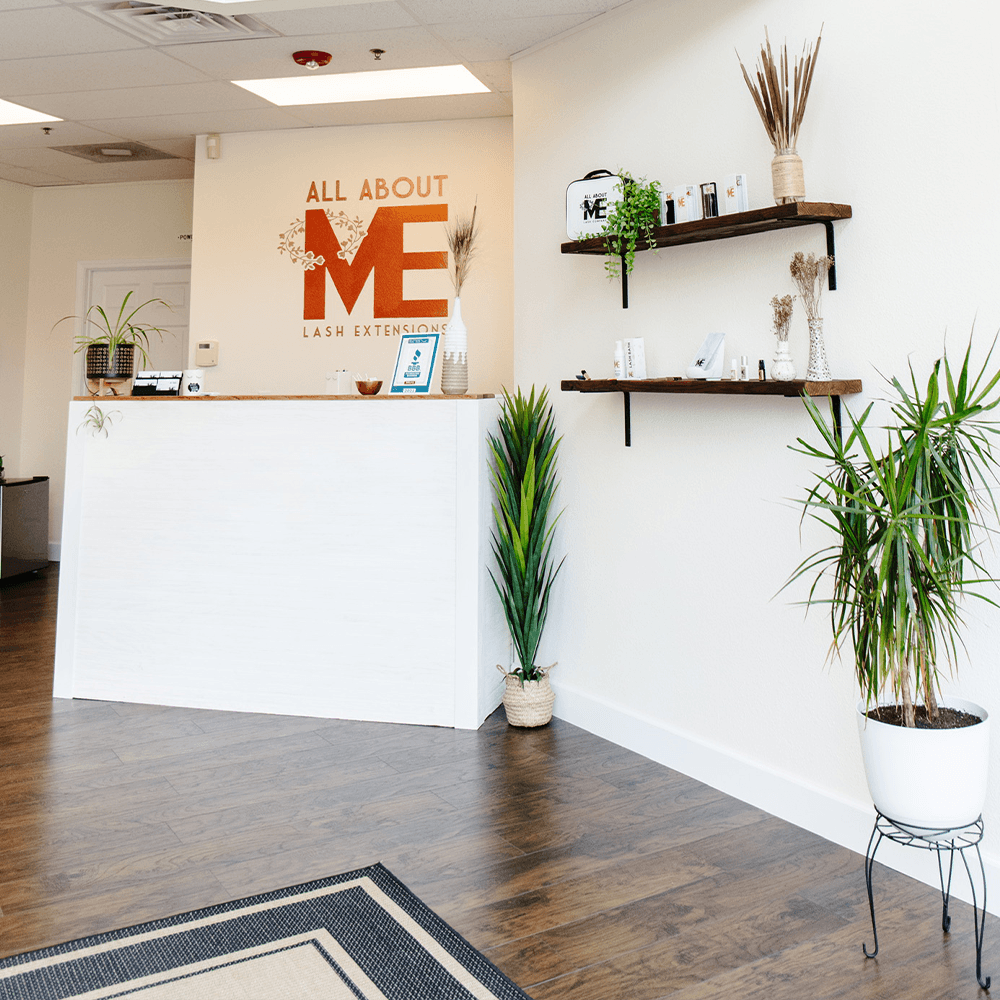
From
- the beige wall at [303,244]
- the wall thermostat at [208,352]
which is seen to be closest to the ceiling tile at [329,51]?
the beige wall at [303,244]

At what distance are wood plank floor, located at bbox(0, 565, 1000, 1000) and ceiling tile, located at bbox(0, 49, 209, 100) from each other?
275cm

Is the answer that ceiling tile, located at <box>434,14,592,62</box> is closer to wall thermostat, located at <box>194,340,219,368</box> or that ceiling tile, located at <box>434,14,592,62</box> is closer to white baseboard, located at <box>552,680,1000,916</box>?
wall thermostat, located at <box>194,340,219,368</box>

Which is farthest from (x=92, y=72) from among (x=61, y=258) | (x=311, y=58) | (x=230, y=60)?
(x=61, y=258)

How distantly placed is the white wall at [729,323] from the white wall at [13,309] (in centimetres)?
Answer: 443

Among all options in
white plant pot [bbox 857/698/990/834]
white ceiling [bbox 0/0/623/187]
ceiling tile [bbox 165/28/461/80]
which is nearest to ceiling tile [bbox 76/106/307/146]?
white ceiling [bbox 0/0/623/187]

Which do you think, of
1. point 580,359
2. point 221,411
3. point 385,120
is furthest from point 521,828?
point 385,120

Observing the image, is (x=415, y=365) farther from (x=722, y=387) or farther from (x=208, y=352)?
(x=208, y=352)

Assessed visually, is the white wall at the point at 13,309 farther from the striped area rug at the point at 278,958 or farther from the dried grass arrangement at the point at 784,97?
the dried grass arrangement at the point at 784,97

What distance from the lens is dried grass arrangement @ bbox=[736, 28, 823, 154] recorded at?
252 centimetres

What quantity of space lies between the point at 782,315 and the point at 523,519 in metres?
1.24

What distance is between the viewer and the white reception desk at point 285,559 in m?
3.51

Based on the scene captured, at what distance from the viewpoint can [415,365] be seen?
12.2ft

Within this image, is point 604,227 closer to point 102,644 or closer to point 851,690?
point 851,690

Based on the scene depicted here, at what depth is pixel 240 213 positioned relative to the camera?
17.2 ft
